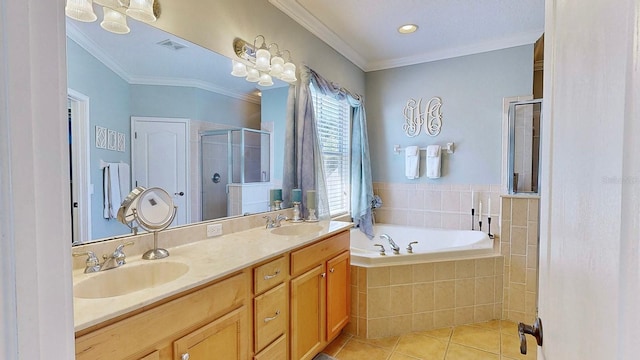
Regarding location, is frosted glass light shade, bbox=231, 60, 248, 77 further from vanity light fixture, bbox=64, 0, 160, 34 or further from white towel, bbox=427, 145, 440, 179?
white towel, bbox=427, 145, 440, 179

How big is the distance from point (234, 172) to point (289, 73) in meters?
0.89

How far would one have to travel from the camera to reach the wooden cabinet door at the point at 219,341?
112cm

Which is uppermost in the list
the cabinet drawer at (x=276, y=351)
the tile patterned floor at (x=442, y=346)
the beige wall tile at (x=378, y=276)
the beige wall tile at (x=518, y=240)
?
the beige wall tile at (x=518, y=240)

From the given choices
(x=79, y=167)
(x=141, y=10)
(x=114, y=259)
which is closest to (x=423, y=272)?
(x=114, y=259)

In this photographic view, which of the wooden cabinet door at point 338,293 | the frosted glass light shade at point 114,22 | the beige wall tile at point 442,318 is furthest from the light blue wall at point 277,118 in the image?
the beige wall tile at point 442,318

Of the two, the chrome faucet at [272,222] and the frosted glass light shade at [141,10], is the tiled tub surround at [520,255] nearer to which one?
the chrome faucet at [272,222]

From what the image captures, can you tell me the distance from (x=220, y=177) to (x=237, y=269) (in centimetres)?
82

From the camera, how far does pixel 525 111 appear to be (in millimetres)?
2861

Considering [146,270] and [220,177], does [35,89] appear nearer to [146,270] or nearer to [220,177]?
[146,270]

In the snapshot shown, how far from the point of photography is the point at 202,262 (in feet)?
4.49

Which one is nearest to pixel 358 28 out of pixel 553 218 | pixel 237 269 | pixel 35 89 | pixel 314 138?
pixel 314 138

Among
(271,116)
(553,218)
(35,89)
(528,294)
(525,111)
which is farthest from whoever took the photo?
(525,111)

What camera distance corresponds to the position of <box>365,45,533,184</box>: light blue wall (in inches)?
129

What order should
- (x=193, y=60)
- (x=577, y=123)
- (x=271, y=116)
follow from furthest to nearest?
1. (x=271, y=116)
2. (x=193, y=60)
3. (x=577, y=123)
